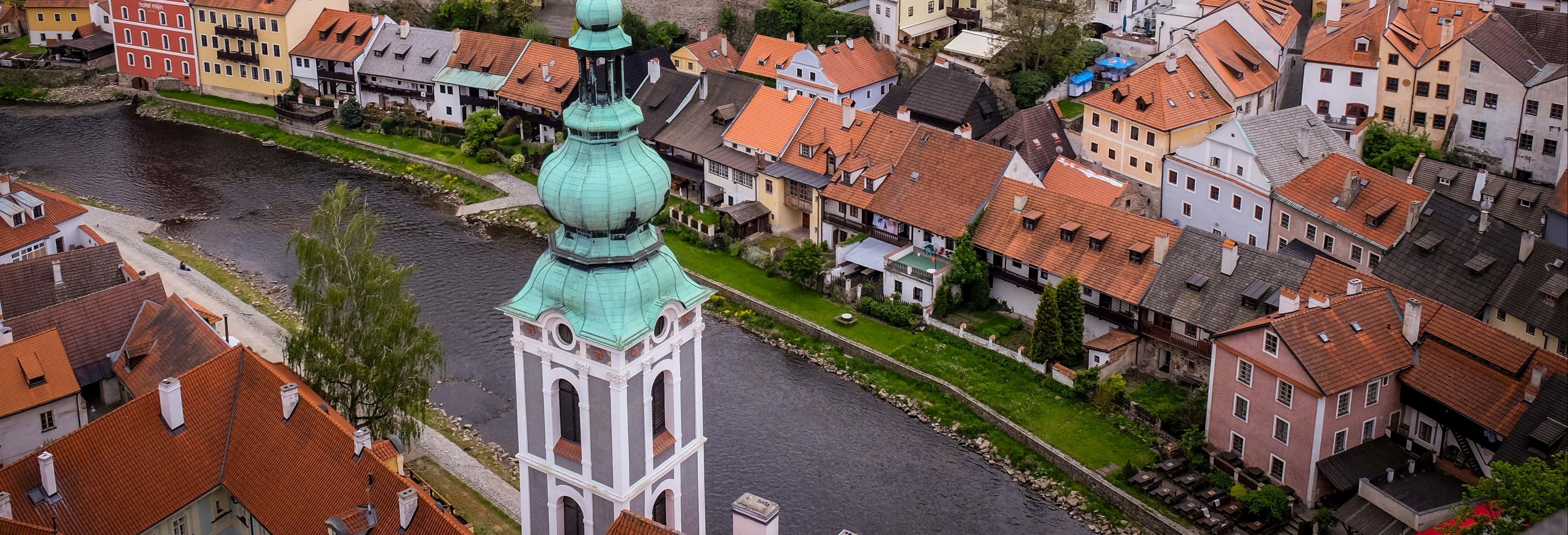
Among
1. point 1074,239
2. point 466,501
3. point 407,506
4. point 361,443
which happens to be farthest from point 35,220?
point 1074,239

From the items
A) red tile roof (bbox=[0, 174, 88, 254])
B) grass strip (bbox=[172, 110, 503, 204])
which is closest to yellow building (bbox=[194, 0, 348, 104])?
grass strip (bbox=[172, 110, 503, 204])

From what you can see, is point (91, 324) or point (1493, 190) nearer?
point (91, 324)

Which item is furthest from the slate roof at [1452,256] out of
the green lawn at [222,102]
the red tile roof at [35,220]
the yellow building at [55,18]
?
the yellow building at [55,18]

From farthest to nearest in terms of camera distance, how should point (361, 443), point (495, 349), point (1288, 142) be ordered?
point (1288, 142) < point (495, 349) < point (361, 443)

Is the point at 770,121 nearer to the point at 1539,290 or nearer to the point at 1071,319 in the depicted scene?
the point at 1071,319

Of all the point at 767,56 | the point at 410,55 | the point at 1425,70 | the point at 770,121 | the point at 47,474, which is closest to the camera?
the point at 47,474

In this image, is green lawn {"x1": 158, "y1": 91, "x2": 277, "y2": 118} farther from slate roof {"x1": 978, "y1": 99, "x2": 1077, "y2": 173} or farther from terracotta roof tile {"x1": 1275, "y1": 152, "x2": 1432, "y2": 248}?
terracotta roof tile {"x1": 1275, "y1": 152, "x2": 1432, "y2": 248}

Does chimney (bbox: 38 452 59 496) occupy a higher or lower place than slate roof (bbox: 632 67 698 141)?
lower
